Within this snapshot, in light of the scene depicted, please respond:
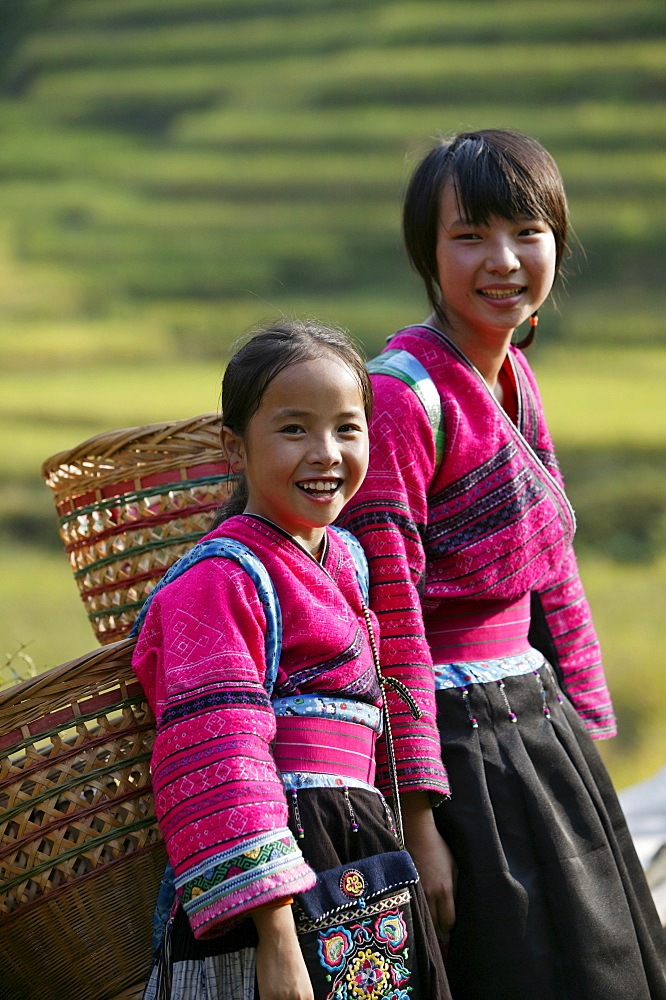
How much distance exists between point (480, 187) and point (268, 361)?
53 centimetres

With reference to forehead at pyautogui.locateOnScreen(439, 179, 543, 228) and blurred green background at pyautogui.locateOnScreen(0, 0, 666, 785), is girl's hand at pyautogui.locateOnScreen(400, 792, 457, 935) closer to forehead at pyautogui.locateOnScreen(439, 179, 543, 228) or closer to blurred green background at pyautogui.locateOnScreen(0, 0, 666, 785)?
forehead at pyautogui.locateOnScreen(439, 179, 543, 228)

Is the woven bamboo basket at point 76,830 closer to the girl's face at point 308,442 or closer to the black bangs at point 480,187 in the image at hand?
the girl's face at point 308,442

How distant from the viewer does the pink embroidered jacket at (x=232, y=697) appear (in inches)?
48.6

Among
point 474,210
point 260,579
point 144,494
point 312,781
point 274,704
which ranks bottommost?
point 312,781

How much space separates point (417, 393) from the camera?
170cm

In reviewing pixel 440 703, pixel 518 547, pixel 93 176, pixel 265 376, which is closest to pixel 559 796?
pixel 440 703

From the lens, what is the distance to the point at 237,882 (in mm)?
1224

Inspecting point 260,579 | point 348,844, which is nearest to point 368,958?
point 348,844

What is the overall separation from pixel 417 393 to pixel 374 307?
12.9ft

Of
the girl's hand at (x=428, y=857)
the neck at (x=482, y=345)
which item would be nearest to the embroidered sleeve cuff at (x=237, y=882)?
the girl's hand at (x=428, y=857)

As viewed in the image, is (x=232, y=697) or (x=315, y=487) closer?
(x=232, y=697)

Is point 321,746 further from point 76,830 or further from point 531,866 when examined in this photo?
point 531,866

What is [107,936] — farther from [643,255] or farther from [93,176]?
[643,255]

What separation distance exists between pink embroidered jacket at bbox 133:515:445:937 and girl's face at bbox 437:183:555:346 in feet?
1.91
